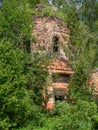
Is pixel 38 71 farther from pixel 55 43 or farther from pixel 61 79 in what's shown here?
pixel 55 43

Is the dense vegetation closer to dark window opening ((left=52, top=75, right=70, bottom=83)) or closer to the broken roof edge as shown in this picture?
the broken roof edge

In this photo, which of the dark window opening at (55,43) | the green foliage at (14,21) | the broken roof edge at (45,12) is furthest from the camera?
the dark window opening at (55,43)

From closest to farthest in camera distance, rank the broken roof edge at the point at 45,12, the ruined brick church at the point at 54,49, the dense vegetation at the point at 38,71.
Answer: the dense vegetation at the point at 38,71 < the ruined brick church at the point at 54,49 < the broken roof edge at the point at 45,12

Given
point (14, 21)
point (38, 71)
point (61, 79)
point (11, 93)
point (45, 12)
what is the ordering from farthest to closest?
point (45, 12)
point (61, 79)
point (14, 21)
point (38, 71)
point (11, 93)

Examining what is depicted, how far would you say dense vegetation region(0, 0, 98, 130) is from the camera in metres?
19.2

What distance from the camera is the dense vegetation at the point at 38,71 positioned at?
19.2 metres

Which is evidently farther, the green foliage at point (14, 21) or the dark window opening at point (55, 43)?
the dark window opening at point (55, 43)

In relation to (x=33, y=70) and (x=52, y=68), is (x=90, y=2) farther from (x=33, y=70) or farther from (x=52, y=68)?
(x=33, y=70)

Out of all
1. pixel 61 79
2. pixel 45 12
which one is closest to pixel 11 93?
pixel 61 79

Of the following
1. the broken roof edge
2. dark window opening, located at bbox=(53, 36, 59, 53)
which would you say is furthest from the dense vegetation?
dark window opening, located at bbox=(53, 36, 59, 53)

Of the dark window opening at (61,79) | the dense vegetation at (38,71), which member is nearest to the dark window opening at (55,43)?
the dense vegetation at (38,71)

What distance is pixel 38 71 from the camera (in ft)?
80.8

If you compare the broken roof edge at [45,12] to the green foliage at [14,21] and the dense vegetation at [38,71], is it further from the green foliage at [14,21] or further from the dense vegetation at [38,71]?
the green foliage at [14,21]

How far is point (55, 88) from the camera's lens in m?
28.2
